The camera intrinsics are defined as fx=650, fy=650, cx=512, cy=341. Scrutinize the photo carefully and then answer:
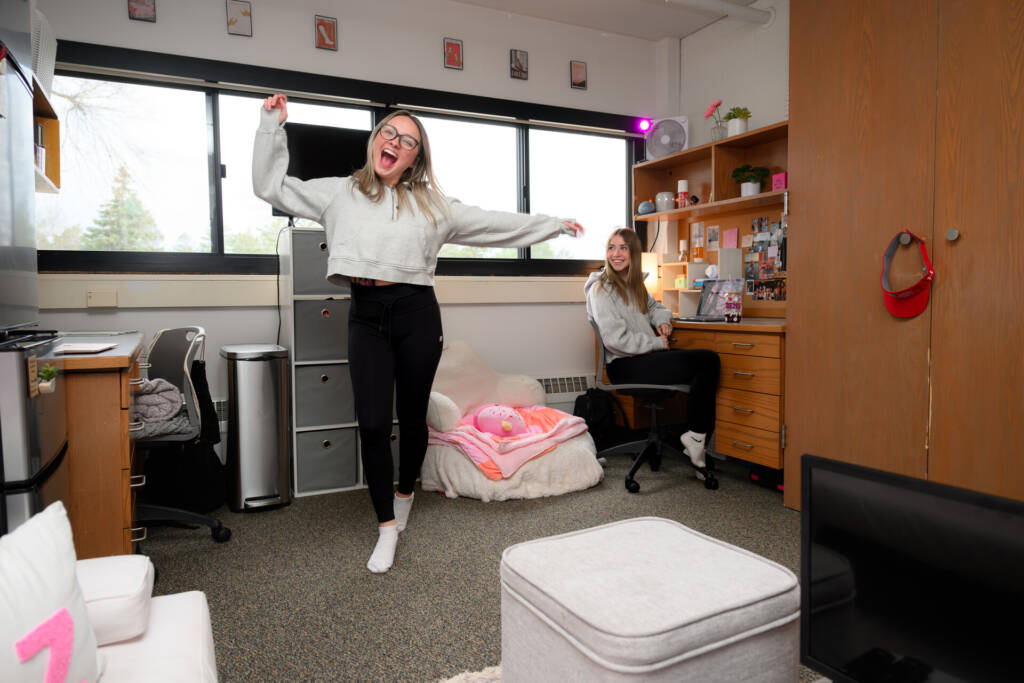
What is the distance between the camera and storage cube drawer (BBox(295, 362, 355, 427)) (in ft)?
9.58

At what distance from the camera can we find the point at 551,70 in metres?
4.05

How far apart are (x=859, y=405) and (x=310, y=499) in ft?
7.51

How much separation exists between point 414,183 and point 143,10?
73.0 inches

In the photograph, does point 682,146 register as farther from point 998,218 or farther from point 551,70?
point 998,218

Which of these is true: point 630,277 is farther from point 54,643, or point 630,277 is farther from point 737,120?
point 54,643

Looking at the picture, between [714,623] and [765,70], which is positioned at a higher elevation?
[765,70]

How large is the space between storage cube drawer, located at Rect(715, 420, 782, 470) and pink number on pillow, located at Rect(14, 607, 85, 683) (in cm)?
270

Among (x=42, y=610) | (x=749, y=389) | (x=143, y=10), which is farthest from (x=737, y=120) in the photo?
(x=42, y=610)

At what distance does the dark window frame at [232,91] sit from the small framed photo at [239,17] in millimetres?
170

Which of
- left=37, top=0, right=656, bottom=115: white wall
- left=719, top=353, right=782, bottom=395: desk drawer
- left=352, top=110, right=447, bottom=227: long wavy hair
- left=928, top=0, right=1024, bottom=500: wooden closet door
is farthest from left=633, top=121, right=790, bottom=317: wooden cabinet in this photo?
left=352, top=110, right=447, bottom=227: long wavy hair

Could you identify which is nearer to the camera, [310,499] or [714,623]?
[714,623]

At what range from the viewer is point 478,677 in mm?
1470

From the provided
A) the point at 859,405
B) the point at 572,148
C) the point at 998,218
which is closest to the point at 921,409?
the point at 859,405

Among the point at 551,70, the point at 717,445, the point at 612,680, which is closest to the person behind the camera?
the point at 612,680
